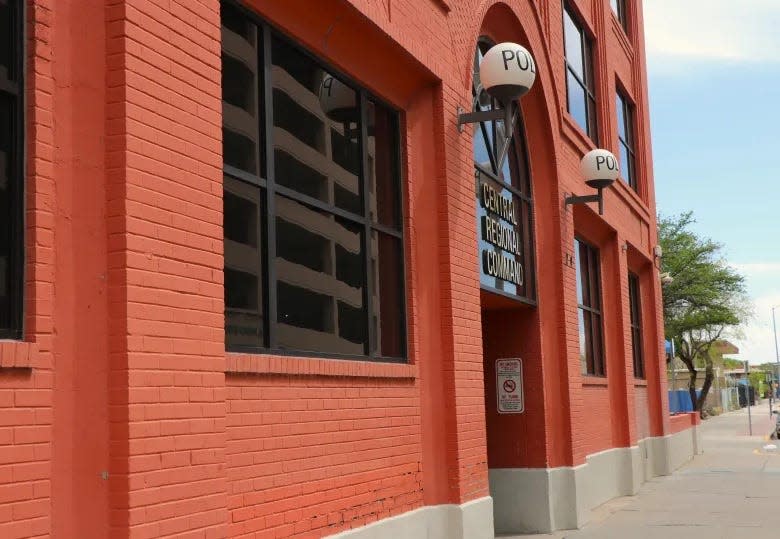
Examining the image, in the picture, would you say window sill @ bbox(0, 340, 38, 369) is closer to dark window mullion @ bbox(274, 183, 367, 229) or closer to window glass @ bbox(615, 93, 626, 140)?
dark window mullion @ bbox(274, 183, 367, 229)

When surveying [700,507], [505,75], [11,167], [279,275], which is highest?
[505,75]

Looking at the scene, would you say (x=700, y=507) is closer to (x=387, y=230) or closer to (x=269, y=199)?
(x=387, y=230)

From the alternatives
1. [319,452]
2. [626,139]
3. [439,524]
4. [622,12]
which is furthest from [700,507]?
[622,12]

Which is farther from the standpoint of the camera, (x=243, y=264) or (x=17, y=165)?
(x=243, y=264)

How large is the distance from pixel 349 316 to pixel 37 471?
3832mm

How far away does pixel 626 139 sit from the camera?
22.3 metres

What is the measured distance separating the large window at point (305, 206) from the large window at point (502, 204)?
2.10 m

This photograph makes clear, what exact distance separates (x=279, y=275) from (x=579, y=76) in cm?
1184

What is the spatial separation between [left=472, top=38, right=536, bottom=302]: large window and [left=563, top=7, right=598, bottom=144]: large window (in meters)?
3.26

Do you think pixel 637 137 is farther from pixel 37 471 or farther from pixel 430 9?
pixel 37 471

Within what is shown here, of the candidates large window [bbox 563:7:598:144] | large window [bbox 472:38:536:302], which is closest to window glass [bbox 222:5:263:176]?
large window [bbox 472:38:536:302]

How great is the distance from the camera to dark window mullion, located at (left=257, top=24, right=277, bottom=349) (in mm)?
6887

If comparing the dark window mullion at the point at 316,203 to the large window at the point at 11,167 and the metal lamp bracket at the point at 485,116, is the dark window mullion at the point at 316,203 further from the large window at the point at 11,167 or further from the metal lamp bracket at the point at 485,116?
the large window at the point at 11,167

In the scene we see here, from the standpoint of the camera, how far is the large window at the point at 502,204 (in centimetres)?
1162
